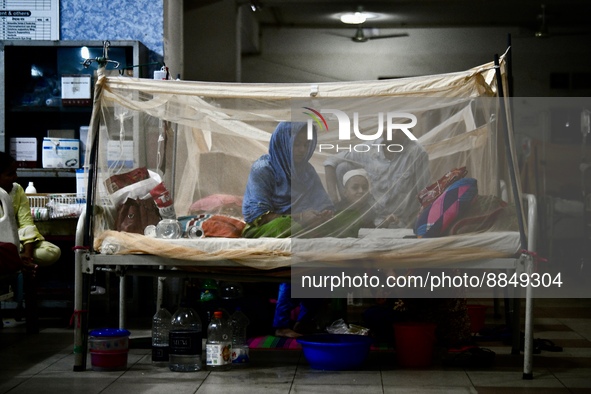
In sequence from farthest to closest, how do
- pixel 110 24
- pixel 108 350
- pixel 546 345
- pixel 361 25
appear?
pixel 361 25 → pixel 110 24 → pixel 546 345 → pixel 108 350

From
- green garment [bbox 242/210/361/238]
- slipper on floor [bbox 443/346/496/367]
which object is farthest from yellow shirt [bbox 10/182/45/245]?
slipper on floor [bbox 443/346/496/367]

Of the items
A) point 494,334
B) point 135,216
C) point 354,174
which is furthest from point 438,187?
point 135,216

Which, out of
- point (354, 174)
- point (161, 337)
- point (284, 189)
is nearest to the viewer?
point (354, 174)

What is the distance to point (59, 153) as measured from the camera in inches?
231

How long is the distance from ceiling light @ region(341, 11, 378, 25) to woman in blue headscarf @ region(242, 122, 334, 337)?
22.2 ft

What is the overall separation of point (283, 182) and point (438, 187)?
79 cm

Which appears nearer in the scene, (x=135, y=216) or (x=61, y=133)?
(x=135, y=216)

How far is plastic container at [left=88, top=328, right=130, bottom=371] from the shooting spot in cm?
412

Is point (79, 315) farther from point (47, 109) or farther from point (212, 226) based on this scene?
point (47, 109)

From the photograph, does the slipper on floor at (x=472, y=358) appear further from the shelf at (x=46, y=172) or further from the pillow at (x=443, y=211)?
the shelf at (x=46, y=172)

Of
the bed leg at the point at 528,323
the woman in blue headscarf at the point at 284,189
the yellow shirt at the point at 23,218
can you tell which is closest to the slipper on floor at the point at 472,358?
the bed leg at the point at 528,323

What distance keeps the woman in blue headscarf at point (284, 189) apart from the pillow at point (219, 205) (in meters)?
0.13

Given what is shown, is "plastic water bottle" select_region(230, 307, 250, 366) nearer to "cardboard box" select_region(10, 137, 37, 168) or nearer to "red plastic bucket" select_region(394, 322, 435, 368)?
"red plastic bucket" select_region(394, 322, 435, 368)

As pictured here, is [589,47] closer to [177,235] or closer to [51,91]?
[51,91]
